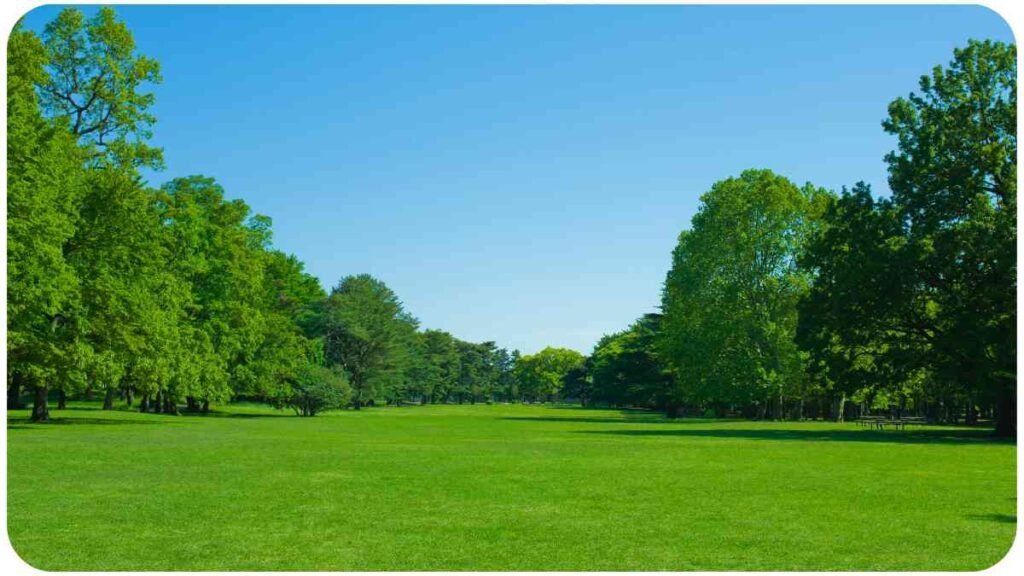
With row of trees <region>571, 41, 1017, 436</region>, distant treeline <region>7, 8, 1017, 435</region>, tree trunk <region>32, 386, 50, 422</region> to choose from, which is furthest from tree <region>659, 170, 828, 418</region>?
tree trunk <region>32, 386, 50, 422</region>

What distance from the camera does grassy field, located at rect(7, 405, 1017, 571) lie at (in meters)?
11.9

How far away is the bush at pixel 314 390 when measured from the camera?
2913 inches

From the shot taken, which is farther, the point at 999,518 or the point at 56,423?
the point at 56,423

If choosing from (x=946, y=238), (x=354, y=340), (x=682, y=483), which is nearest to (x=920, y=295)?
(x=946, y=238)

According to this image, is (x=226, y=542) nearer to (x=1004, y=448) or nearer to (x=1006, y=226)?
(x=1004, y=448)

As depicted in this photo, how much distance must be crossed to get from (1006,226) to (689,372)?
32059 mm

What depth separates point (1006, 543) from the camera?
514 inches

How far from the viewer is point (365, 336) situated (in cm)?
9962

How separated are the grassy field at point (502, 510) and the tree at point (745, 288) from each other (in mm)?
37863

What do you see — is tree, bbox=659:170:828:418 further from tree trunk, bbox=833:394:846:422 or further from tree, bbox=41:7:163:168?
tree, bbox=41:7:163:168

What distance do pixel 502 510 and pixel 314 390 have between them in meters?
60.1

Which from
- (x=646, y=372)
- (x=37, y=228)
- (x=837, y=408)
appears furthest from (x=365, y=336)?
(x=37, y=228)

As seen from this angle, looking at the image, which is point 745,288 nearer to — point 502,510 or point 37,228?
point 37,228

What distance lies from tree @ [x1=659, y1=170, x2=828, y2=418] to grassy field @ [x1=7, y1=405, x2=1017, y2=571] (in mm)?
37863
